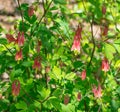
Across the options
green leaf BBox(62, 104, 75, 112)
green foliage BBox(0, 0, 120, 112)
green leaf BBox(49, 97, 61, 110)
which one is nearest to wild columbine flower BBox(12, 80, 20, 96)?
green foliage BBox(0, 0, 120, 112)

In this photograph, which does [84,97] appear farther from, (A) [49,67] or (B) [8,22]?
(B) [8,22]

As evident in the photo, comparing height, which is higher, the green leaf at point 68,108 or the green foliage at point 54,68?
the green foliage at point 54,68

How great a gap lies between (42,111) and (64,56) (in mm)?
504

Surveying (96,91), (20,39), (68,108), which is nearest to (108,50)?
(96,91)

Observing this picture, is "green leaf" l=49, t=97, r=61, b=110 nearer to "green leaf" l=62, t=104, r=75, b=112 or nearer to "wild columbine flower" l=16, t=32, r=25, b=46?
"green leaf" l=62, t=104, r=75, b=112

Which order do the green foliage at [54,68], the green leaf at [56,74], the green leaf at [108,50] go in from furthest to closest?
the green leaf at [56,74], the green foliage at [54,68], the green leaf at [108,50]

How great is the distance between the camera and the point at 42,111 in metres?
2.98

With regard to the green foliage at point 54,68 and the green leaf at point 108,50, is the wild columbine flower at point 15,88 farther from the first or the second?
the green leaf at point 108,50

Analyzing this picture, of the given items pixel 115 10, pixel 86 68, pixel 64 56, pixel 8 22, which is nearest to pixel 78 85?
pixel 86 68

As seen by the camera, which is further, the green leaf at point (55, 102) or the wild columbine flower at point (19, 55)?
the wild columbine flower at point (19, 55)

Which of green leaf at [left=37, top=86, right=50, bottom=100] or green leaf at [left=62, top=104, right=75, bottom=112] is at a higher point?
green leaf at [left=37, top=86, right=50, bottom=100]

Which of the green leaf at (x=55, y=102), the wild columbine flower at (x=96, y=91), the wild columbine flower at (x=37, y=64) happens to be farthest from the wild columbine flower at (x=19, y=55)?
the wild columbine flower at (x=96, y=91)

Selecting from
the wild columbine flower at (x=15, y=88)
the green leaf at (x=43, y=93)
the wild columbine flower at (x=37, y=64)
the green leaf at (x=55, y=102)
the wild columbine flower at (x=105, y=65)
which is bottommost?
the green leaf at (x=55, y=102)

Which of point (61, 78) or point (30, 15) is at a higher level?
point (30, 15)
